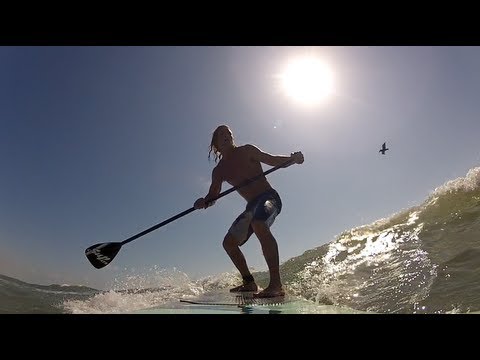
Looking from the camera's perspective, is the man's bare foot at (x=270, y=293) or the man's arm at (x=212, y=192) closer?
the man's bare foot at (x=270, y=293)

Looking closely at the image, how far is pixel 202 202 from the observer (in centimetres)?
437

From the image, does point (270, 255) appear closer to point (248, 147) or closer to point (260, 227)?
point (260, 227)

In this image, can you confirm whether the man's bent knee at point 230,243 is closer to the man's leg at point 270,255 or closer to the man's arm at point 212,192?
the man's leg at point 270,255

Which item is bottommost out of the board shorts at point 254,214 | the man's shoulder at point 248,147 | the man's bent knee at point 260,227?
the man's bent knee at point 260,227

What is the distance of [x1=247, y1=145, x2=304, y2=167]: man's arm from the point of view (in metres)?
4.25

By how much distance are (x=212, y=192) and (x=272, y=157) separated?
870mm

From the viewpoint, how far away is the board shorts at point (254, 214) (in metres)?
4.04

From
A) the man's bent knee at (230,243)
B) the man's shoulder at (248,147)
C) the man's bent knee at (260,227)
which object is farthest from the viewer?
the man's shoulder at (248,147)

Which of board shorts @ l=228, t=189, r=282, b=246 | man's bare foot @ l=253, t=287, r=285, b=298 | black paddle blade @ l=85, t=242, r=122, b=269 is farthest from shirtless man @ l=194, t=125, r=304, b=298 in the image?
black paddle blade @ l=85, t=242, r=122, b=269

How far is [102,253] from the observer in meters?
4.70

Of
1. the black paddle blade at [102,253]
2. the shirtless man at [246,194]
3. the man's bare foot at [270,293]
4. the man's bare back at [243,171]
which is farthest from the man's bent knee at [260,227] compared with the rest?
the black paddle blade at [102,253]
